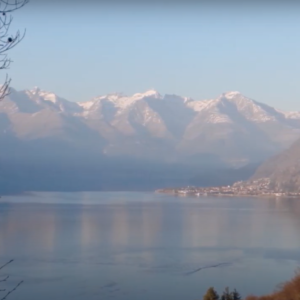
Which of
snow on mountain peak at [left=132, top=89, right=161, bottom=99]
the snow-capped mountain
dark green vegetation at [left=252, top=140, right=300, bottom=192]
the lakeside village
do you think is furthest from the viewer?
snow on mountain peak at [left=132, top=89, right=161, bottom=99]

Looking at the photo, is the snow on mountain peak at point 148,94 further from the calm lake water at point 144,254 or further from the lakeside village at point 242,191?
the calm lake water at point 144,254

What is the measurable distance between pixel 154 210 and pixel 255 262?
9.95 m

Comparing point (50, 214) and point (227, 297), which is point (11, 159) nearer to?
point (50, 214)

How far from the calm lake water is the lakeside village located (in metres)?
10.3

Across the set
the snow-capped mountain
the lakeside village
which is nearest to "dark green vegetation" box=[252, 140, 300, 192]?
the lakeside village

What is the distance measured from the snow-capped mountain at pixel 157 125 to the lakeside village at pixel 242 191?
12.9m

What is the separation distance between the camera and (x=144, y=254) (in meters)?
10.7

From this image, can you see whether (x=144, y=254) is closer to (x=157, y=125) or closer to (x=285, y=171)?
(x=285, y=171)

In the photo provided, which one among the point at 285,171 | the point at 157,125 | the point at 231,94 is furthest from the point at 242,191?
the point at 231,94

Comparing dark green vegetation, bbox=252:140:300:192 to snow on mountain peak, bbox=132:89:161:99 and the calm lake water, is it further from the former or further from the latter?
snow on mountain peak, bbox=132:89:161:99

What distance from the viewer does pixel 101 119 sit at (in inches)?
2336

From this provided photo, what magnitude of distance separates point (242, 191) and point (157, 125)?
32103mm

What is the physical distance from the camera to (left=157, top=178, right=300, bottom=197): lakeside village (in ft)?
90.9

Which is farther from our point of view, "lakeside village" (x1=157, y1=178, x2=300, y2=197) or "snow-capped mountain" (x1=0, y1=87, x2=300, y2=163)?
"snow-capped mountain" (x1=0, y1=87, x2=300, y2=163)
